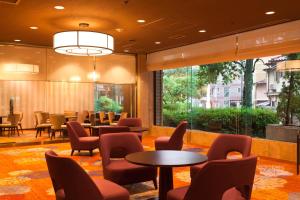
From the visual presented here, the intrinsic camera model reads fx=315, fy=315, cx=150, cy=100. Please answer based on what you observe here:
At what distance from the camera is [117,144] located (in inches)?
180

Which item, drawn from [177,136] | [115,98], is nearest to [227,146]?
[177,136]

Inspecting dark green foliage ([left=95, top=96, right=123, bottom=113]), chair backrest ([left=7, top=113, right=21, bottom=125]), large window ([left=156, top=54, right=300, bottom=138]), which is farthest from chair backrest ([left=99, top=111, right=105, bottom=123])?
chair backrest ([left=7, top=113, right=21, bottom=125])

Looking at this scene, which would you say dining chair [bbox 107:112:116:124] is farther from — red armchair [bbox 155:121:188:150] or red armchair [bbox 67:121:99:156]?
red armchair [bbox 155:121:188:150]

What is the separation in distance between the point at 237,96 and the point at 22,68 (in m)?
6.42

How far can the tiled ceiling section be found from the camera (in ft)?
18.4

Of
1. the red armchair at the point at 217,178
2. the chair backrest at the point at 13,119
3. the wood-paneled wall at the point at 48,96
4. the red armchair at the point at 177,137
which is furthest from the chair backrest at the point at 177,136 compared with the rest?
the wood-paneled wall at the point at 48,96

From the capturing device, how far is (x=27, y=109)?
13.1 meters

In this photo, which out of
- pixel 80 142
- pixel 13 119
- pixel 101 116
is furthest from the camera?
pixel 101 116

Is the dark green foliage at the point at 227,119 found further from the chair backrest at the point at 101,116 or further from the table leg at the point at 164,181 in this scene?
the table leg at the point at 164,181

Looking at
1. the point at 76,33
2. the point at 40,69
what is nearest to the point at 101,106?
the point at 40,69

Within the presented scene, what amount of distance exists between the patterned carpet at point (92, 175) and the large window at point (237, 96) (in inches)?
78.2

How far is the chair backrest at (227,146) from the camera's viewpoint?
4.16m

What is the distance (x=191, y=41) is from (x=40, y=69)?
15.4 ft

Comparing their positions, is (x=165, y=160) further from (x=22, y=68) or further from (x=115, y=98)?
(x=115, y=98)
